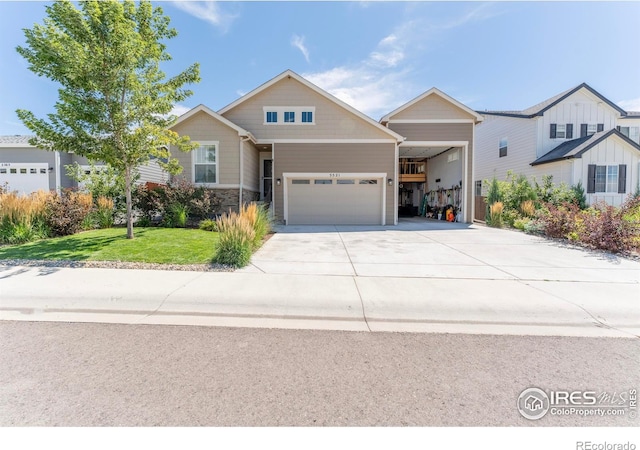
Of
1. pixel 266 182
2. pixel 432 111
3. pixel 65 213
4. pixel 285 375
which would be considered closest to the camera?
pixel 285 375

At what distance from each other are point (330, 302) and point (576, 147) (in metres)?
21.1

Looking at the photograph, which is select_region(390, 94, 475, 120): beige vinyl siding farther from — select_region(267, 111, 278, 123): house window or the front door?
the front door

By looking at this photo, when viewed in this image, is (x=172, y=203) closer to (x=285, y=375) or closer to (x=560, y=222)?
(x=285, y=375)

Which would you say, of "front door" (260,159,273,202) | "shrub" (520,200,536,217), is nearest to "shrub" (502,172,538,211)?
"shrub" (520,200,536,217)

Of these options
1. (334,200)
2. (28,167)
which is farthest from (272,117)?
(28,167)

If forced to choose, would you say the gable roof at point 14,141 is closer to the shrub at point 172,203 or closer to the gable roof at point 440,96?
the shrub at point 172,203

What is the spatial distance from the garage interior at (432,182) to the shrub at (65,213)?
55.2 feet

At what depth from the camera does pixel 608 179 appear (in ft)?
57.4

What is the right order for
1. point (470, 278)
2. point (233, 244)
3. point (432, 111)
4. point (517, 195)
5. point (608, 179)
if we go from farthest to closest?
1. point (608, 179)
2. point (432, 111)
3. point (517, 195)
4. point (233, 244)
5. point (470, 278)

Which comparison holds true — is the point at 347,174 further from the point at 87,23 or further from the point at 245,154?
the point at 87,23

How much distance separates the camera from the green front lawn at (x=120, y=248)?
6.97 meters

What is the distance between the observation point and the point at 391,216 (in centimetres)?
1573

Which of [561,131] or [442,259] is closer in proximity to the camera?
[442,259]

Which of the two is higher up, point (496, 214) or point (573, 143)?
point (573, 143)
